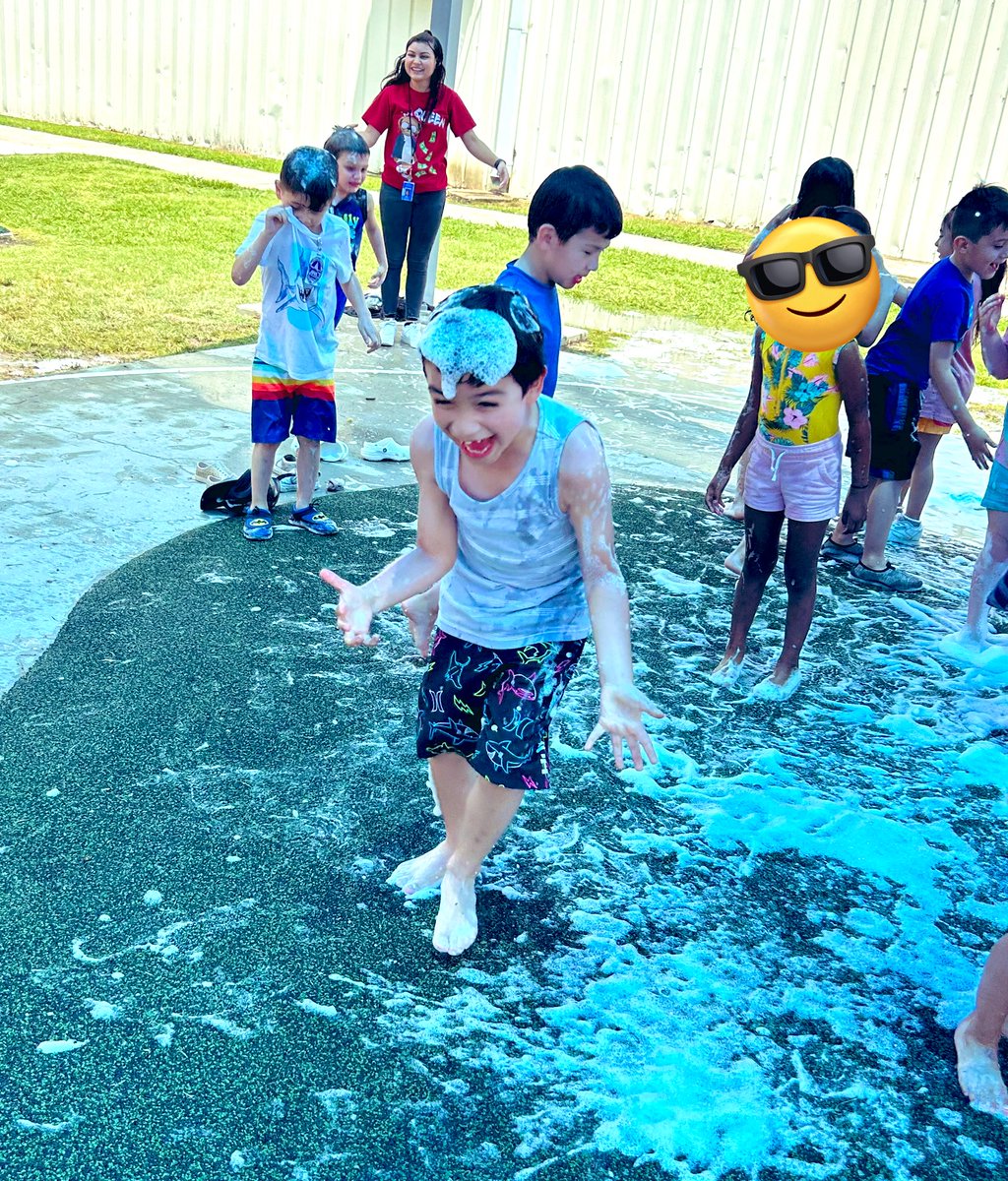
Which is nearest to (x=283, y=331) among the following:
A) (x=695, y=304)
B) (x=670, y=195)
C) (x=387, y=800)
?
(x=387, y=800)

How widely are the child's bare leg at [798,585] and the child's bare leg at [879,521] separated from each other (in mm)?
1256

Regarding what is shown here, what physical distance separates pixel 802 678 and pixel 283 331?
240 centimetres

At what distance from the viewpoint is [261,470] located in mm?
4867

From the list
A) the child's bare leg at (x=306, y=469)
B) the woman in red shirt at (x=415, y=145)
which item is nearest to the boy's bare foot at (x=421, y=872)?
the child's bare leg at (x=306, y=469)

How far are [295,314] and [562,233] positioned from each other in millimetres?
1751

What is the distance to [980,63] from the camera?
13094 mm

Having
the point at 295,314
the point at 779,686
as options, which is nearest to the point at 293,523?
the point at 295,314

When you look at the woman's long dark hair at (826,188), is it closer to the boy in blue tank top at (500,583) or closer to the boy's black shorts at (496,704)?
the boy in blue tank top at (500,583)

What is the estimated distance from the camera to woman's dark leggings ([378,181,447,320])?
8.01 m

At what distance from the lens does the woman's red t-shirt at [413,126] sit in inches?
302

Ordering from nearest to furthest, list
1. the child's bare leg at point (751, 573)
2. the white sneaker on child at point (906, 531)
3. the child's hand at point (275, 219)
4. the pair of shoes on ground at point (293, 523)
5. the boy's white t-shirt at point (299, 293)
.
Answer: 1. the child's bare leg at point (751, 573)
2. the child's hand at point (275, 219)
3. the boy's white t-shirt at point (299, 293)
4. the pair of shoes on ground at point (293, 523)
5. the white sneaker on child at point (906, 531)

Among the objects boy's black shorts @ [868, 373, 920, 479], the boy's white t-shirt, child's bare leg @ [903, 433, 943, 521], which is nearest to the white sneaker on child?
child's bare leg @ [903, 433, 943, 521]

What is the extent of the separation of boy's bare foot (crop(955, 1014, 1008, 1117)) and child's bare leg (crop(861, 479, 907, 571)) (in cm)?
302
